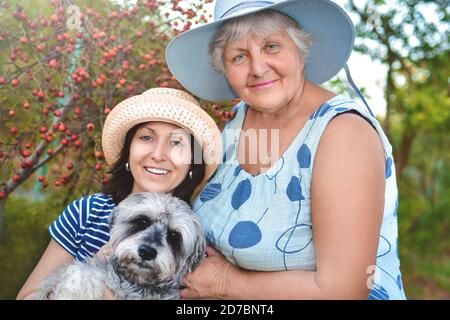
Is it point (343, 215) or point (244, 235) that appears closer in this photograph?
point (343, 215)

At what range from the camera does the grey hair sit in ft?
7.45

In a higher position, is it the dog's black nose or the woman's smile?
the woman's smile

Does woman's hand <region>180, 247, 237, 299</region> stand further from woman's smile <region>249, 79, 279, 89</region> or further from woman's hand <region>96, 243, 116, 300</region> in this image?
woman's smile <region>249, 79, 279, 89</region>

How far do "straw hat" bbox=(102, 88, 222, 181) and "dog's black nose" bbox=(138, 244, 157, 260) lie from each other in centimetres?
61

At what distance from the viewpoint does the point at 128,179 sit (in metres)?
2.59

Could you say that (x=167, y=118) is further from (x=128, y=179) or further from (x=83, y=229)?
(x=83, y=229)

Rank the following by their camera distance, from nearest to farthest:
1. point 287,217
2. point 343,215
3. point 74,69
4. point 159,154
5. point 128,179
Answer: point 343,215
point 287,217
point 159,154
point 128,179
point 74,69

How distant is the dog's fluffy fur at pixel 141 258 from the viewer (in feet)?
6.69

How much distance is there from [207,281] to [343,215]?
25.8 inches

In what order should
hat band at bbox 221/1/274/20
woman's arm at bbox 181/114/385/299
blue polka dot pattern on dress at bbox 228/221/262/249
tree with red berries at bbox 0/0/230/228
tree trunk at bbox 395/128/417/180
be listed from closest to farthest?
woman's arm at bbox 181/114/385/299, blue polka dot pattern on dress at bbox 228/221/262/249, hat band at bbox 221/1/274/20, tree with red berries at bbox 0/0/230/228, tree trunk at bbox 395/128/417/180

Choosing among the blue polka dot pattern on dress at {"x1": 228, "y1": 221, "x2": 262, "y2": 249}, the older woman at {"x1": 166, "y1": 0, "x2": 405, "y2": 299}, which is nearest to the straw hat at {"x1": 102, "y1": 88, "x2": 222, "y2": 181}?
the older woman at {"x1": 166, "y1": 0, "x2": 405, "y2": 299}

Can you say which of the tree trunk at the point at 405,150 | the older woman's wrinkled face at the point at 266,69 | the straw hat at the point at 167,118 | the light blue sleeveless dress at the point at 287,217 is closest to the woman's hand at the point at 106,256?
the light blue sleeveless dress at the point at 287,217

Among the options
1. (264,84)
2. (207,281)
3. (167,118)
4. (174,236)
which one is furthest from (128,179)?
(264,84)
